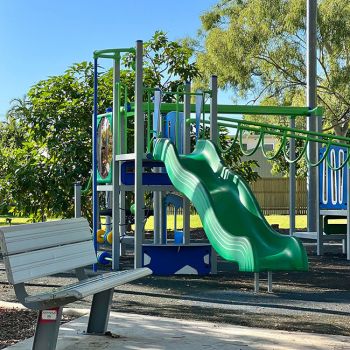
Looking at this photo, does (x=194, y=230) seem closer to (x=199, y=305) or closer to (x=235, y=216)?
(x=235, y=216)

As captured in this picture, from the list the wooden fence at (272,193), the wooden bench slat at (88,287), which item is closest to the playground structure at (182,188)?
the wooden bench slat at (88,287)

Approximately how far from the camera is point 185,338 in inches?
225

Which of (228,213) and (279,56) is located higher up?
(279,56)

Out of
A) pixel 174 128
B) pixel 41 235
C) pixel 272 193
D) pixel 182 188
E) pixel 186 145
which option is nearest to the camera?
pixel 41 235

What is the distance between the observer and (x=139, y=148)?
10.1 metres

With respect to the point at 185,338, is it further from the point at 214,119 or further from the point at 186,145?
the point at 186,145

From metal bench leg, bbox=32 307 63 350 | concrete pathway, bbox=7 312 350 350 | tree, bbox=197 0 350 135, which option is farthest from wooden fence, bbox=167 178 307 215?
metal bench leg, bbox=32 307 63 350

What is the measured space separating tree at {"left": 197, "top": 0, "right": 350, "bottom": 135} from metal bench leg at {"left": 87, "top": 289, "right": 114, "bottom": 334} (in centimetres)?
2445

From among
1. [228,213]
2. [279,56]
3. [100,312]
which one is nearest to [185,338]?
[100,312]

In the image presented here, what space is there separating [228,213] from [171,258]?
4.29ft

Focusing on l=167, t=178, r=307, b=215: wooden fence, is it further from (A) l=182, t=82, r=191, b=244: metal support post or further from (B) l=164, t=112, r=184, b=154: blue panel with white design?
(A) l=182, t=82, r=191, b=244: metal support post

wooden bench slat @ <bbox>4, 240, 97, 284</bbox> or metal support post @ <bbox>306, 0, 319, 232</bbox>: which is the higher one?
metal support post @ <bbox>306, 0, 319, 232</bbox>

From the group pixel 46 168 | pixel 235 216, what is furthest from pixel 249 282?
pixel 46 168

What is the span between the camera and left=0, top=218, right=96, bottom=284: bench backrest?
4880 mm
